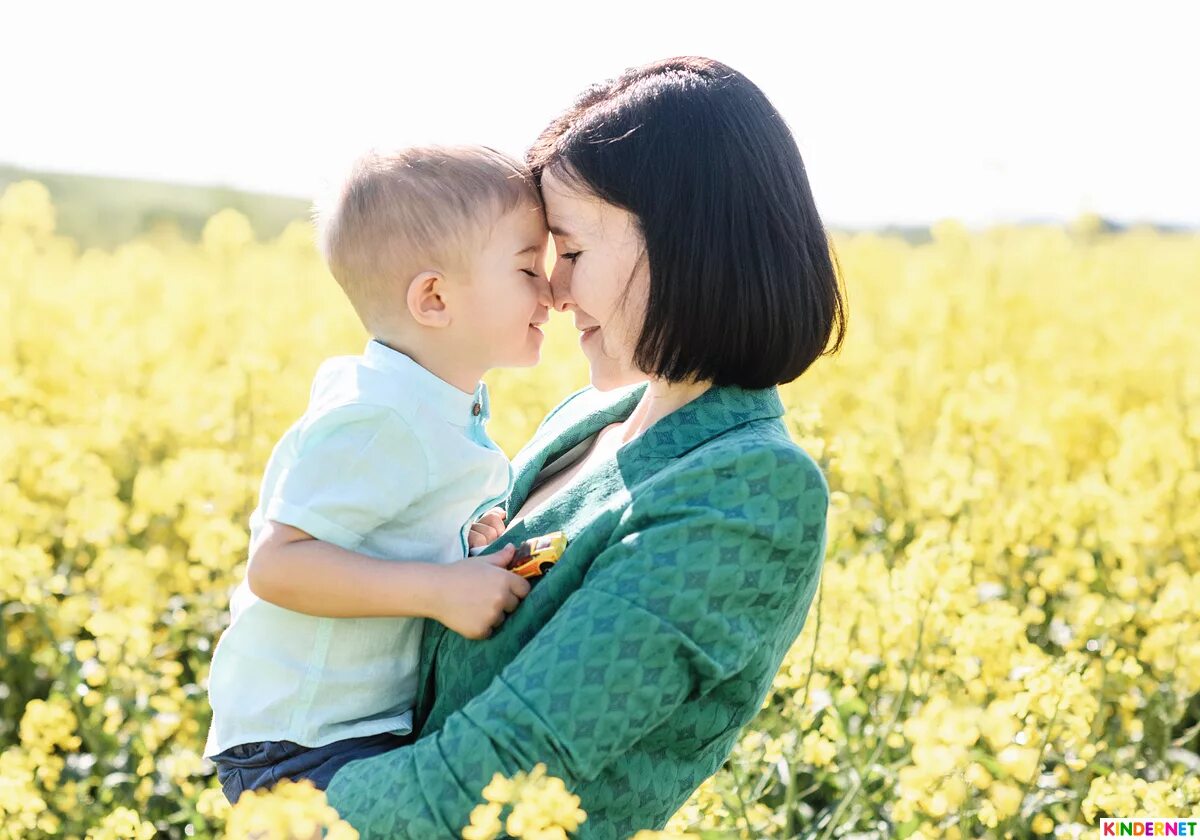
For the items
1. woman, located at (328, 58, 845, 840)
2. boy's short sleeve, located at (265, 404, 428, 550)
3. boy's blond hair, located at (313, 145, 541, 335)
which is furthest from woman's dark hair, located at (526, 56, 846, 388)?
boy's short sleeve, located at (265, 404, 428, 550)

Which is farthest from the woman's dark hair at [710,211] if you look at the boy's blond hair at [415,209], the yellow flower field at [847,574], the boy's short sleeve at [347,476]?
the yellow flower field at [847,574]

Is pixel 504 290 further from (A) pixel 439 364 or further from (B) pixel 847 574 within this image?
(B) pixel 847 574

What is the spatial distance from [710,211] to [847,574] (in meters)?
1.43

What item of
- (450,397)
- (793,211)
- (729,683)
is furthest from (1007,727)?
(450,397)

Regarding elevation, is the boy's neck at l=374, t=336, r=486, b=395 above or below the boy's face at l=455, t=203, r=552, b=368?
below

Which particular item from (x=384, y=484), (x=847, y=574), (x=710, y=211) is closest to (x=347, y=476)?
(x=384, y=484)

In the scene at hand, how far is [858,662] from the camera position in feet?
8.41

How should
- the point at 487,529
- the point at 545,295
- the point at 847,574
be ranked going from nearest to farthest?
the point at 545,295, the point at 487,529, the point at 847,574

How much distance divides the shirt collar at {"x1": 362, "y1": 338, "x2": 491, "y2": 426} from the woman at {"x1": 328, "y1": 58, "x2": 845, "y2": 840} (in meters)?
0.18

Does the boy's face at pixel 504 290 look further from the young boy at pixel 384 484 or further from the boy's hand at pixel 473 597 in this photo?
the boy's hand at pixel 473 597

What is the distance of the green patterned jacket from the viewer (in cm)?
138

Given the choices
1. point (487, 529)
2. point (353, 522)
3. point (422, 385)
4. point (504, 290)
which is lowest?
point (487, 529)

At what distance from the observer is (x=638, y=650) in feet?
4.54

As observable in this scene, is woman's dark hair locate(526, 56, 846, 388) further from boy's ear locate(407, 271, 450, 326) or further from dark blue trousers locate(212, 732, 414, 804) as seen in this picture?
dark blue trousers locate(212, 732, 414, 804)
